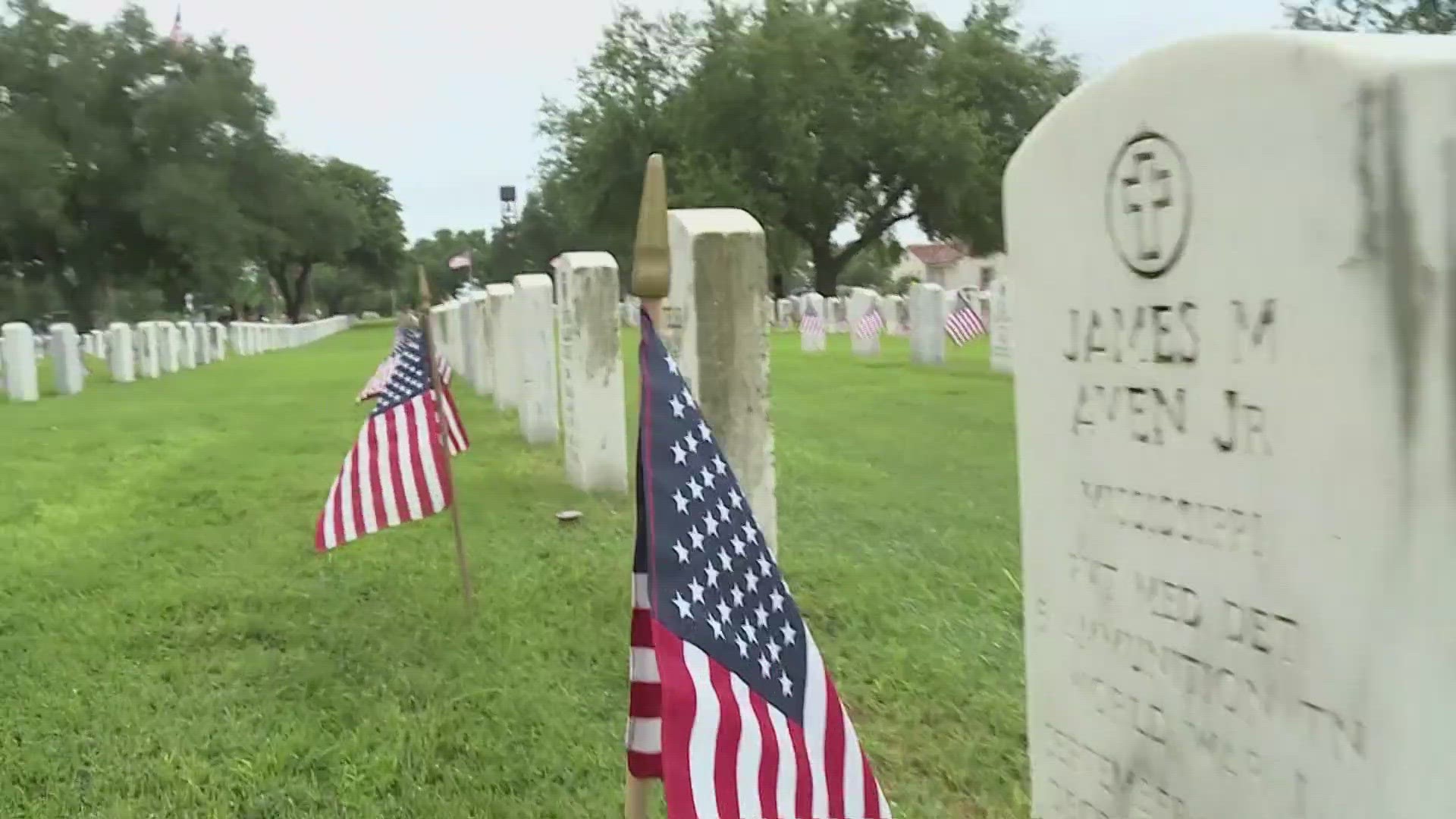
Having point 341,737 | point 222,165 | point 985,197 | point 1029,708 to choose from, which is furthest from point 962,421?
point 222,165

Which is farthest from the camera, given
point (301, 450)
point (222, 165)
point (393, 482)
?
point (222, 165)

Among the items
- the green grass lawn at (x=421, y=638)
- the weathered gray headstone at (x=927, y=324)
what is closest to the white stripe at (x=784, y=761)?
the green grass lawn at (x=421, y=638)

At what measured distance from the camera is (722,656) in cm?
200

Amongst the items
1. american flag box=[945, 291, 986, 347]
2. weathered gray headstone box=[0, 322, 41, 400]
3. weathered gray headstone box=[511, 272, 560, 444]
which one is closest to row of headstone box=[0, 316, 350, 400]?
weathered gray headstone box=[0, 322, 41, 400]

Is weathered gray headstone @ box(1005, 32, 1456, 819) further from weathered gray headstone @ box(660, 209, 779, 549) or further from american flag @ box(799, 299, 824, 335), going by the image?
american flag @ box(799, 299, 824, 335)

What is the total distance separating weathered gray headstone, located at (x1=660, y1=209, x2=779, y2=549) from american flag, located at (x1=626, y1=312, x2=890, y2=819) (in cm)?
167

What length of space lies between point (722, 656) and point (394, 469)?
2.87 meters

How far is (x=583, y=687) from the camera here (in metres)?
3.85

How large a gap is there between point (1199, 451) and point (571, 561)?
150 inches

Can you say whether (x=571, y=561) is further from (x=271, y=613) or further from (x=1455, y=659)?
(x=1455, y=659)

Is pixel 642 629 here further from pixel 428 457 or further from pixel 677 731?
pixel 428 457

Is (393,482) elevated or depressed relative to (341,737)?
elevated

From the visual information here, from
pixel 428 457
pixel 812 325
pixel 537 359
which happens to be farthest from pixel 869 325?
pixel 428 457

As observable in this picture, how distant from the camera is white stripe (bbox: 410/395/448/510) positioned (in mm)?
4676
